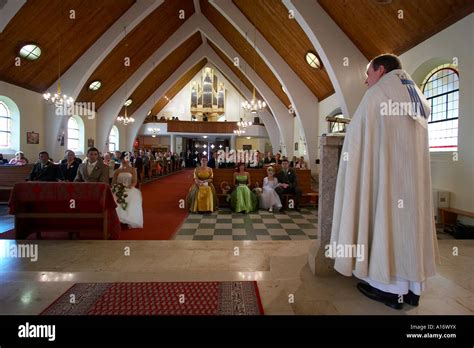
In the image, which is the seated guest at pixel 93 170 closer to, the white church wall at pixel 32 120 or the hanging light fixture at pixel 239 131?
the white church wall at pixel 32 120

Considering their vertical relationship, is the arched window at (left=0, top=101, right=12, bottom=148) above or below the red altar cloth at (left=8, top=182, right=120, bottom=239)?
above

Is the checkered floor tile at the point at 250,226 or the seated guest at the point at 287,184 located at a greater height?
the seated guest at the point at 287,184

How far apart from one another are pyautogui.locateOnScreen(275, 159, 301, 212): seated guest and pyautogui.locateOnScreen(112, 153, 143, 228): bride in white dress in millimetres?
3881

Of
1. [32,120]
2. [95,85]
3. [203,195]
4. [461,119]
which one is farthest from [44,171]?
[95,85]

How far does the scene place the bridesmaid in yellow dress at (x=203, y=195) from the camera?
738cm

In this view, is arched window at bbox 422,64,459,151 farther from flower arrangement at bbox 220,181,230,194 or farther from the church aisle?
the church aisle

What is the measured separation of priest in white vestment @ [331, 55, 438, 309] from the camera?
1.92 m

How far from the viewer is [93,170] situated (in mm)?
5234

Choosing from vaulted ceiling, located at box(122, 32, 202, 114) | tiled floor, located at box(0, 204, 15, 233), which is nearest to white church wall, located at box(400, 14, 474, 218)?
tiled floor, located at box(0, 204, 15, 233)

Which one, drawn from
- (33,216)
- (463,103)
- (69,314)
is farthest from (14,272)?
(463,103)

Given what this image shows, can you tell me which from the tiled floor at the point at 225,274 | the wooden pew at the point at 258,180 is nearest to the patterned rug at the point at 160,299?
the tiled floor at the point at 225,274

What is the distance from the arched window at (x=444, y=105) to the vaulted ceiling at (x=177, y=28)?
37.6 inches

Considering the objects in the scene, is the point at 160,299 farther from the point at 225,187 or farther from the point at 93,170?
the point at 225,187
